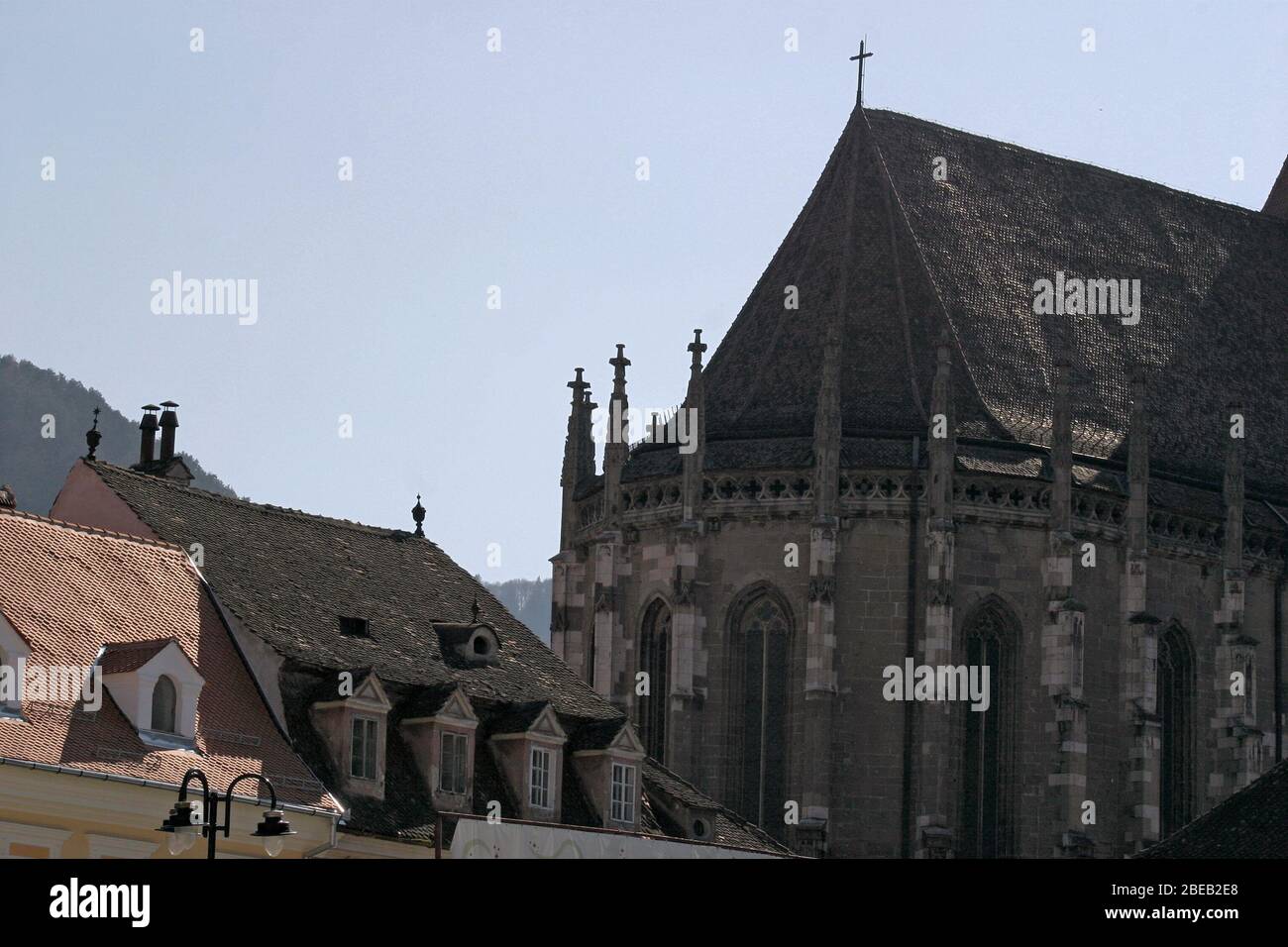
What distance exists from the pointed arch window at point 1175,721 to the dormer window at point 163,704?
31.5 m

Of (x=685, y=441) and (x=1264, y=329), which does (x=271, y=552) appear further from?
(x=1264, y=329)

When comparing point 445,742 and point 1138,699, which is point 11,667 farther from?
point 1138,699

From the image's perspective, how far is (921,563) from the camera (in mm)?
63344

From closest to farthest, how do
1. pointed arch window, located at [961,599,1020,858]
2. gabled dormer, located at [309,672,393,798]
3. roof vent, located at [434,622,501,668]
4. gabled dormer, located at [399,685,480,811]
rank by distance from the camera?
gabled dormer, located at [309,672,393,798], gabled dormer, located at [399,685,480,811], roof vent, located at [434,622,501,668], pointed arch window, located at [961,599,1020,858]

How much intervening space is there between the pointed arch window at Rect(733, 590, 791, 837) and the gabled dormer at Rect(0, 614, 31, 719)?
86.0 feet

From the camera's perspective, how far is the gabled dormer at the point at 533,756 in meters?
46.8

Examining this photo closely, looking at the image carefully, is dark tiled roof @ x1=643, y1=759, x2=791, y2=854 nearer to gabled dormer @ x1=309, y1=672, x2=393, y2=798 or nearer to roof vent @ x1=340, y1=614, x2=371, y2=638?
roof vent @ x1=340, y1=614, x2=371, y2=638

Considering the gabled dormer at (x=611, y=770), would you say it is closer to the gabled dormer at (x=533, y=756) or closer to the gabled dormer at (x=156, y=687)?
the gabled dormer at (x=533, y=756)

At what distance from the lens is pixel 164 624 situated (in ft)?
141

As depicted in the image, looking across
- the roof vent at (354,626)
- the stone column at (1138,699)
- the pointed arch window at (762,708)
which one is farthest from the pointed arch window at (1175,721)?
the roof vent at (354,626)

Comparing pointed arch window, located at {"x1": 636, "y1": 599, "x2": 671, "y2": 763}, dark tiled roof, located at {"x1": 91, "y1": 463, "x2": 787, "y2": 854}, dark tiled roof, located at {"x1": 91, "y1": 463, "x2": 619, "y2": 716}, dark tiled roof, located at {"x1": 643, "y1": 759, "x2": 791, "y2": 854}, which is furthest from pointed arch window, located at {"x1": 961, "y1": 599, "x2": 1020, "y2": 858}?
dark tiled roof, located at {"x1": 91, "y1": 463, "x2": 619, "y2": 716}

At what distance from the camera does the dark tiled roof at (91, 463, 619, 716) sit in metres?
46.0
